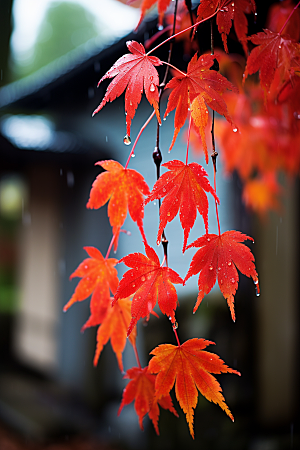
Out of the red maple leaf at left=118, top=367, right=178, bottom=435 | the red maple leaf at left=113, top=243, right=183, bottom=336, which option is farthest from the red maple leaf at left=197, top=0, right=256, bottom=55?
the red maple leaf at left=118, top=367, right=178, bottom=435

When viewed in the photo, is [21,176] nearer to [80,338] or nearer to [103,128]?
[103,128]

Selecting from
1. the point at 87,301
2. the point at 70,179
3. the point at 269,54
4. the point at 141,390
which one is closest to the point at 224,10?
the point at 269,54

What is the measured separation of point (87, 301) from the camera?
4.17 m

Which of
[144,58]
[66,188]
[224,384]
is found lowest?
[224,384]

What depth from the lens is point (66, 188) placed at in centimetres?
484

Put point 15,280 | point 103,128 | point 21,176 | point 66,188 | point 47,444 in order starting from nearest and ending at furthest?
point 47,444 < point 103,128 < point 66,188 < point 21,176 < point 15,280

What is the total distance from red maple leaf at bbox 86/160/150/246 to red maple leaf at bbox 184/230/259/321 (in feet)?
0.53

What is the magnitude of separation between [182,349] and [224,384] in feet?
8.81

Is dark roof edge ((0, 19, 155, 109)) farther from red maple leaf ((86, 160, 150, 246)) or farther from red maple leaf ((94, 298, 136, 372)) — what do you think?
red maple leaf ((94, 298, 136, 372))

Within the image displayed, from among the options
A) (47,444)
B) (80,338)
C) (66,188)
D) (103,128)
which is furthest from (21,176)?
(47,444)

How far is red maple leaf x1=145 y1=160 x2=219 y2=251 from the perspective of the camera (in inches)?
26.0

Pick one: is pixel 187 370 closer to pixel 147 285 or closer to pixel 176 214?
pixel 147 285

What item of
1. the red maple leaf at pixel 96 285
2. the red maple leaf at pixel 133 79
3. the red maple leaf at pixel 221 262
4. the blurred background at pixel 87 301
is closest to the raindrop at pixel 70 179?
the blurred background at pixel 87 301

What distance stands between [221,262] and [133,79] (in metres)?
0.37
